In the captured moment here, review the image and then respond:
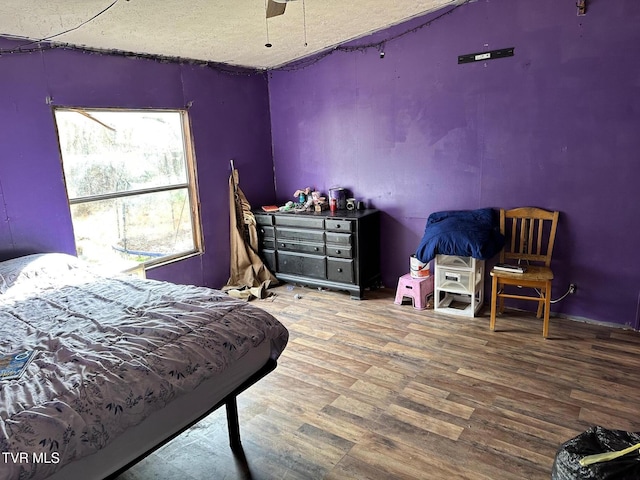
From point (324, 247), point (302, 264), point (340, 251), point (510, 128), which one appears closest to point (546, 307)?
point (510, 128)

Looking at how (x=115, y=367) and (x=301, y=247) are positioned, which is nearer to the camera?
(x=115, y=367)

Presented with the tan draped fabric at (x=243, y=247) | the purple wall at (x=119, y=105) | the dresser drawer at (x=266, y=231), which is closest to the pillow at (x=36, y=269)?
the purple wall at (x=119, y=105)

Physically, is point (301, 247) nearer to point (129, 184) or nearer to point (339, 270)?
point (339, 270)

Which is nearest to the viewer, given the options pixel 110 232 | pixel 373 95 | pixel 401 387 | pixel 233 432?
pixel 233 432

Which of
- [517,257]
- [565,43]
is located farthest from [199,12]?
[517,257]

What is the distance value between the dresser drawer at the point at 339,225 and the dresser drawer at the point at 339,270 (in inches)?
12.5

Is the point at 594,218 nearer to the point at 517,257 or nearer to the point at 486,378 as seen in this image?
the point at 517,257

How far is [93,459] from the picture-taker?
1470mm

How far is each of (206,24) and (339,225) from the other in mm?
2041

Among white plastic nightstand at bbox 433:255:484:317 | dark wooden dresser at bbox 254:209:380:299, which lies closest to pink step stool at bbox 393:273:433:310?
white plastic nightstand at bbox 433:255:484:317

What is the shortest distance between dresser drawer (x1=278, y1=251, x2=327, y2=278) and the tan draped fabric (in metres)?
0.21

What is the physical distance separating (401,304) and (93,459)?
3083mm

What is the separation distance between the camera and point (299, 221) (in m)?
4.50

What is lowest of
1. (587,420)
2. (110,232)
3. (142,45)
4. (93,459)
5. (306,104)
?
(587,420)
